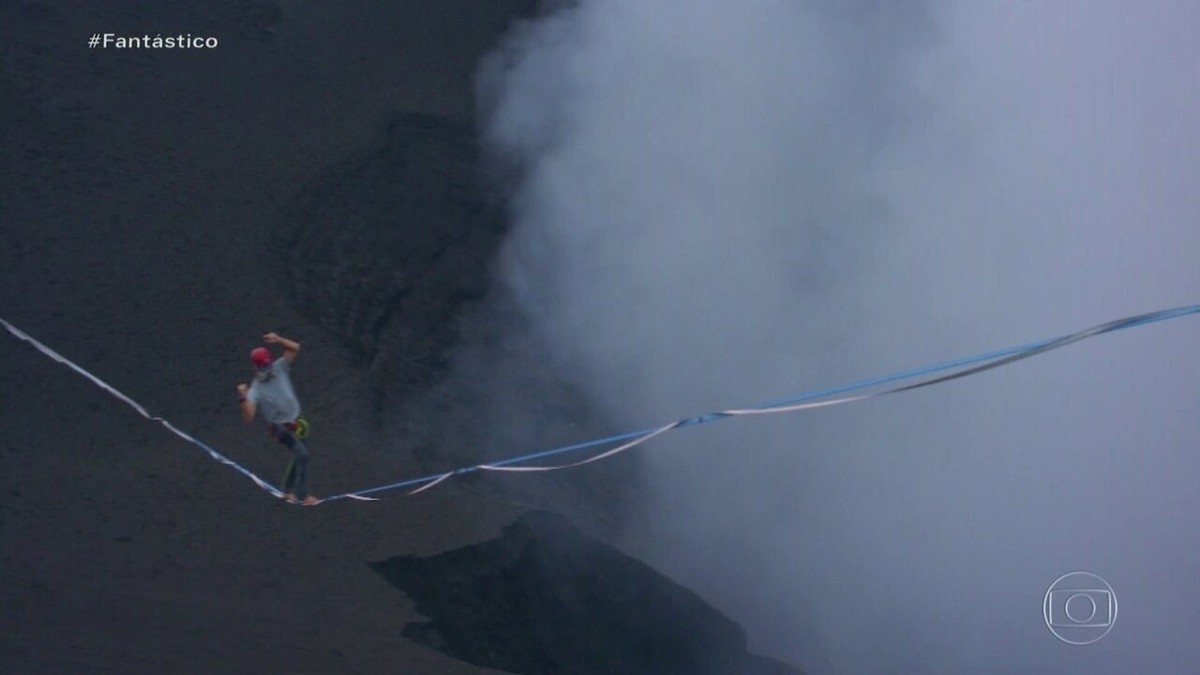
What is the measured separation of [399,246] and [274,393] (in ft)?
8.25

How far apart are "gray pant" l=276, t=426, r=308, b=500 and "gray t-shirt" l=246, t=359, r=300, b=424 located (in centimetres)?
13

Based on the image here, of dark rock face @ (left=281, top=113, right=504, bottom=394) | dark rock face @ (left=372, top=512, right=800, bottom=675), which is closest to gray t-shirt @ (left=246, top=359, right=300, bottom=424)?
dark rock face @ (left=372, top=512, right=800, bottom=675)

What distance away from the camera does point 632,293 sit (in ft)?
23.9

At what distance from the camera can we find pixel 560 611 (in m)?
5.86

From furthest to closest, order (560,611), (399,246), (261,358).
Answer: (399,246) < (560,611) < (261,358)

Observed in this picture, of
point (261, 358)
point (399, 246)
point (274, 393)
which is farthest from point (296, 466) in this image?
point (399, 246)

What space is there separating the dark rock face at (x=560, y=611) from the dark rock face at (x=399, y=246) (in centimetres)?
128

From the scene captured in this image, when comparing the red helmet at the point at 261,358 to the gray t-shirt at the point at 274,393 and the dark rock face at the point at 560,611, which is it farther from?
the dark rock face at the point at 560,611

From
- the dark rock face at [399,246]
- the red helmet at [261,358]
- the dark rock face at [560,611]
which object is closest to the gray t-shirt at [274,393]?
the red helmet at [261,358]

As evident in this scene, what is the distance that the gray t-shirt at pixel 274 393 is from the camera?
16.3 feet

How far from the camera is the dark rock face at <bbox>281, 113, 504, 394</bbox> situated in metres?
6.94

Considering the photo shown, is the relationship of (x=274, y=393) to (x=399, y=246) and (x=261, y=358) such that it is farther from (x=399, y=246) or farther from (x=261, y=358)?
(x=399, y=246)

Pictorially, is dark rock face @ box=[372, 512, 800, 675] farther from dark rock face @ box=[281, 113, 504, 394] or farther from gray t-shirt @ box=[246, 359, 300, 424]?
dark rock face @ box=[281, 113, 504, 394]

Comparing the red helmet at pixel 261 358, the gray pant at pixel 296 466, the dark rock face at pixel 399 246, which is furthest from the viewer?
the dark rock face at pixel 399 246
